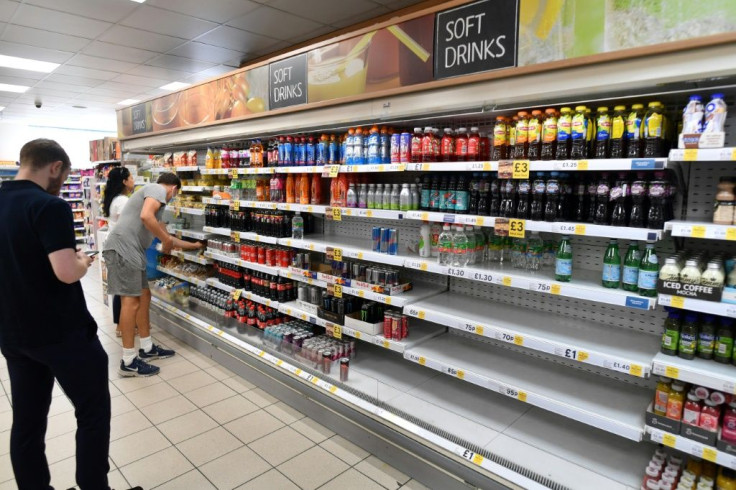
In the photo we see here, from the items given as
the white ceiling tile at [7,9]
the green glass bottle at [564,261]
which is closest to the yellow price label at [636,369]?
the green glass bottle at [564,261]

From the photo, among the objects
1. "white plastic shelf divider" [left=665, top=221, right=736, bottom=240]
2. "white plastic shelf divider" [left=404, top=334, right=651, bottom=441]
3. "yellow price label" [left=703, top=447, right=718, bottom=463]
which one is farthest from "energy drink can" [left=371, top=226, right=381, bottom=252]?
"yellow price label" [left=703, top=447, right=718, bottom=463]

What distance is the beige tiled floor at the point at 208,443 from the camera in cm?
267

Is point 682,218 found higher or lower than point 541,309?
higher

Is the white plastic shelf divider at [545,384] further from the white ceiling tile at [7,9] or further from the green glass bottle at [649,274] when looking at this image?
the white ceiling tile at [7,9]

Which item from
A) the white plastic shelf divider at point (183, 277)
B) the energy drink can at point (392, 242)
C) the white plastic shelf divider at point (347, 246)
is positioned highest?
the energy drink can at point (392, 242)

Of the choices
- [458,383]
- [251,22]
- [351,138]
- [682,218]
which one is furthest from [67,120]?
[682,218]

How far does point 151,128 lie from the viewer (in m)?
5.56

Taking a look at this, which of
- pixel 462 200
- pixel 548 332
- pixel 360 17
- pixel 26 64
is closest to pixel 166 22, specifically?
pixel 360 17

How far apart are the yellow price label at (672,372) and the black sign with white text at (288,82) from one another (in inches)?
113

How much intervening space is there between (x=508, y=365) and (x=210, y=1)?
470cm

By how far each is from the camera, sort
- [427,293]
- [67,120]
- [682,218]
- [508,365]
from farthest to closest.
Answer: [67,120] → [427,293] → [508,365] → [682,218]

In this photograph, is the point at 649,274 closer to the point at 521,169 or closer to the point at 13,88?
the point at 521,169

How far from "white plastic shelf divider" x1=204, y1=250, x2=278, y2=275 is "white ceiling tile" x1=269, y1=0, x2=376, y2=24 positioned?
2.80m

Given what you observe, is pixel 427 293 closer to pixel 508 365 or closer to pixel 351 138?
pixel 508 365
